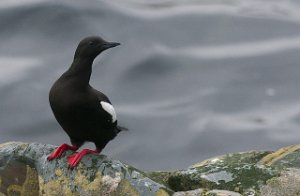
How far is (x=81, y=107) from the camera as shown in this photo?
22.9ft

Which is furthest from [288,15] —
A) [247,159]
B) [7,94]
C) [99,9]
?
[247,159]

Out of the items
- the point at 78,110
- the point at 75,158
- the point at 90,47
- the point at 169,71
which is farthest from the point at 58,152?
the point at 169,71

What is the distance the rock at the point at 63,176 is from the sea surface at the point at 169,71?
6.52 meters

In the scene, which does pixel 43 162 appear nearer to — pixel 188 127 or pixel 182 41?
pixel 188 127

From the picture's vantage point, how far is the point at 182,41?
57.1ft

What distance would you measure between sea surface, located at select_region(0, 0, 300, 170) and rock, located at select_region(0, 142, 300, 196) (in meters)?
6.49

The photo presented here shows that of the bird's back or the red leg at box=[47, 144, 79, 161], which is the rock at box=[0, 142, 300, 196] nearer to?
the red leg at box=[47, 144, 79, 161]

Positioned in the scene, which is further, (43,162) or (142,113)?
(142,113)

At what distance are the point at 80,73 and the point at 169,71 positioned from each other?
8.83 metres

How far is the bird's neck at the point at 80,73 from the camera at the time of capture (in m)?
7.06

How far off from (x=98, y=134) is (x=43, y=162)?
2.16 feet

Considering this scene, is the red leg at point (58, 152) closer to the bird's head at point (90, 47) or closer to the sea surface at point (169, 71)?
the bird's head at point (90, 47)

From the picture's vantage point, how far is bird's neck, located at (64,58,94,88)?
7.06m

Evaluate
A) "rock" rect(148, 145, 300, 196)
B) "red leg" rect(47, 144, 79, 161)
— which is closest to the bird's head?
"red leg" rect(47, 144, 79, 161)
